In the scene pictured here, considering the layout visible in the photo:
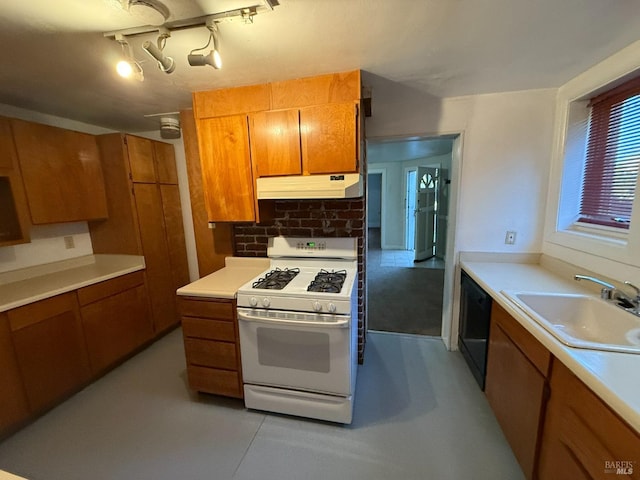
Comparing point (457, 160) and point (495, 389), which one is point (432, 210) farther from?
point (495, 389)

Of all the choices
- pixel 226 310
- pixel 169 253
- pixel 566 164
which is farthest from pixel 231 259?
pixel 566 164

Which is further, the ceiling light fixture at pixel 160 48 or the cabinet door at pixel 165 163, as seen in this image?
the cabinet door at pixel 165 163

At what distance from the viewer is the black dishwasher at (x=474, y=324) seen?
177cm

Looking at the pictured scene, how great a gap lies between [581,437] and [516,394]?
0.47 meters

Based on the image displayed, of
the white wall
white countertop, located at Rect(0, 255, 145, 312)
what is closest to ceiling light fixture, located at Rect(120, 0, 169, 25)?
the white wall

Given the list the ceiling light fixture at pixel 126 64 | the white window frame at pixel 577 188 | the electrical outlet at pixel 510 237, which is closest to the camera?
the ceiling light fixture at pixel 126 64

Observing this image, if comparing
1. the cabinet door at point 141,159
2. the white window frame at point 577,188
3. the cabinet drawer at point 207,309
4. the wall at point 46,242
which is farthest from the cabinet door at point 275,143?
the wall at point 46,242

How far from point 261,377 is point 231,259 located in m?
1.02

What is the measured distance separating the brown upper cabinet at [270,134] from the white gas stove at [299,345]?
654 mm

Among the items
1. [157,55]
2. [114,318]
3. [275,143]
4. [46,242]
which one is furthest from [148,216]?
[157,55]

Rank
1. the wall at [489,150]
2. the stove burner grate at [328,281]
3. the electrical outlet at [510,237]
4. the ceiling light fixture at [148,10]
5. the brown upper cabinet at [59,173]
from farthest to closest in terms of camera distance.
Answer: the electrical outlet at [510,237], the wall at [489,150], the brown upper cabinet at [59,173], the stove burner grate at [328,281], the ceiling light fixture at [148,10]

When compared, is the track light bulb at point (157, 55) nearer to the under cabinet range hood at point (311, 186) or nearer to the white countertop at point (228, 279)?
the under cabinet range hood at point (311, 186)

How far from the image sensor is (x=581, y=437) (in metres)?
0.91

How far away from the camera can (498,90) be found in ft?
6.53
